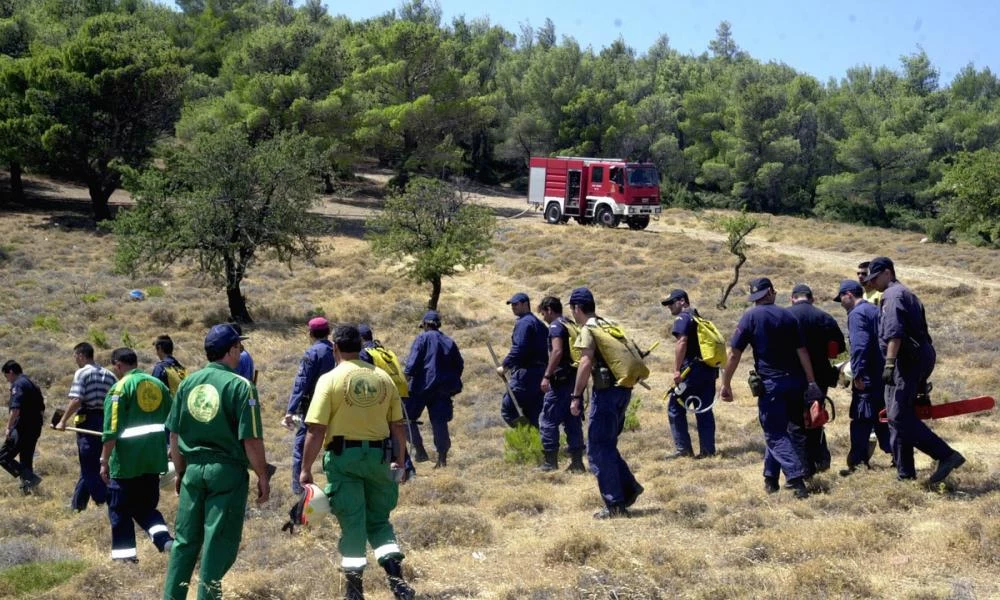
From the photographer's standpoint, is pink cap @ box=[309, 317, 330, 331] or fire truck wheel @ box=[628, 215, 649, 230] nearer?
pink cap @ box=[309, 317, 330, 331]

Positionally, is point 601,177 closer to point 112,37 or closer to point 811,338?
point 112,37

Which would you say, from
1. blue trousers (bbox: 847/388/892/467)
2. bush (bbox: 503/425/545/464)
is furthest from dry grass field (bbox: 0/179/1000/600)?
blue trousers (bbox: 847/388/892/467)

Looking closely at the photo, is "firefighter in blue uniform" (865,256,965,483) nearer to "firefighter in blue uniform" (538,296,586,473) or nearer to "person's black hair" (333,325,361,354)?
"firefighter in blue uniform" (538,296,586,473)

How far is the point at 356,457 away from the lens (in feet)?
18.3

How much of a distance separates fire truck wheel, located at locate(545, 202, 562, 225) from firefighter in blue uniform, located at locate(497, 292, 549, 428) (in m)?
30.7

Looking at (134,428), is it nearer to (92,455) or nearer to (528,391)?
(92,455)

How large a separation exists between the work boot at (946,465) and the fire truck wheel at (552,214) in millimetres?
33660

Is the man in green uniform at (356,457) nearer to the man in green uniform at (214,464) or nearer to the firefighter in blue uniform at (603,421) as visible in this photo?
the man in green uniform at (214,464)

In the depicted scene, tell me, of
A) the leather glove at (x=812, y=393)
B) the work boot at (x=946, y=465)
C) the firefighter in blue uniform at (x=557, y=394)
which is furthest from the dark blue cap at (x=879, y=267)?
the firefighter in blue uniform at (x=557, y=394)

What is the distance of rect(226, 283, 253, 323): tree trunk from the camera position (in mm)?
24766

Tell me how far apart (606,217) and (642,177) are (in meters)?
2.01

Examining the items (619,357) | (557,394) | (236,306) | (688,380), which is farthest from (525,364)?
(236,306)

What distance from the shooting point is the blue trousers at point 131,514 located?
22.2 feet

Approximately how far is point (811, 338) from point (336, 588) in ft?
13.3
